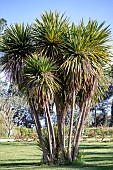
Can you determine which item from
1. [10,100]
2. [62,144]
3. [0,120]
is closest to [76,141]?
[62,144]

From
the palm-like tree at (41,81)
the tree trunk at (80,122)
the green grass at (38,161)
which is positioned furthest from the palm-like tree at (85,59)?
the green grass at (38,161)

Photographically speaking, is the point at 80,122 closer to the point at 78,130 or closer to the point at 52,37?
the point at 78,130

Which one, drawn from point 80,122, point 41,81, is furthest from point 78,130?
point 41,81

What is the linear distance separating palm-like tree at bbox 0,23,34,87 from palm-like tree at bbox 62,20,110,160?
1639 millimetres

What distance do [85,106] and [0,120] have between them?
88.8 ft

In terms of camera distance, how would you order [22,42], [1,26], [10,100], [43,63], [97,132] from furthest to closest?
[10,100] → [97,132] → [1,26] → [22,42] → [43,63]

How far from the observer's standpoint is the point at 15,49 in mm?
12836

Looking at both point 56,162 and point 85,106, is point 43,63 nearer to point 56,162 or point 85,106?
point 85,106

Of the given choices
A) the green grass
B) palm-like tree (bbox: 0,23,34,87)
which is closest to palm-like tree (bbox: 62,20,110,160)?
the green grass

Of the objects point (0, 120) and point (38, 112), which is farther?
point (0, 120)

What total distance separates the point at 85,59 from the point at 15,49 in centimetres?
271

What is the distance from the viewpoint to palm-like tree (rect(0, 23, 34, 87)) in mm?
12625

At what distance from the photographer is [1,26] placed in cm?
3412

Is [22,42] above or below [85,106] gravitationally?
above
